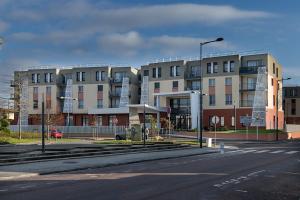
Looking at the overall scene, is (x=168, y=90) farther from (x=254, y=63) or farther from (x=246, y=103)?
(x=254, y=63)

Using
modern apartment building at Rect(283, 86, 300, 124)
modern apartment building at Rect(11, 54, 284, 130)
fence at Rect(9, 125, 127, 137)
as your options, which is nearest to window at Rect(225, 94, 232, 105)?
modern apartment building at Rect(11, 54, 284, 130)

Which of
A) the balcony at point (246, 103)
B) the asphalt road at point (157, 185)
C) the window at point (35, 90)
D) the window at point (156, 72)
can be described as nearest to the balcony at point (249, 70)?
the balcony at point (246, 103)

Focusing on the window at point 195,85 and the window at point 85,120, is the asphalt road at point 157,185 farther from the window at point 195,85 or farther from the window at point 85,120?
the window at point 85,120

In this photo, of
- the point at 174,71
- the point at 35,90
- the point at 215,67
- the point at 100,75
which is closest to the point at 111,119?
the point at 100,75

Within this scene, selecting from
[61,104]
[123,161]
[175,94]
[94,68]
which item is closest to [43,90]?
[61,104]

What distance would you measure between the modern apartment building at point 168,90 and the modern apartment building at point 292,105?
3103cm

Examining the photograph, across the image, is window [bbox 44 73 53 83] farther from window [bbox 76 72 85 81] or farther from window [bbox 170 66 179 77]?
window [bbox 170 66 179 77]

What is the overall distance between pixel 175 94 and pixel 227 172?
204 feet

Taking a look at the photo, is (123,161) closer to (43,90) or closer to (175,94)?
(175,94)

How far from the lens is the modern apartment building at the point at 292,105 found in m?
120

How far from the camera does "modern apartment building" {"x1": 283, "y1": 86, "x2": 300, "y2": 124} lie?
120m

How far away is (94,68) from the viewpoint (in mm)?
94312

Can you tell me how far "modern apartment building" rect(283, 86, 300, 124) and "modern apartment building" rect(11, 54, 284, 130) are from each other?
31032 millimetres

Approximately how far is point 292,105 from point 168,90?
4819 centimetres
